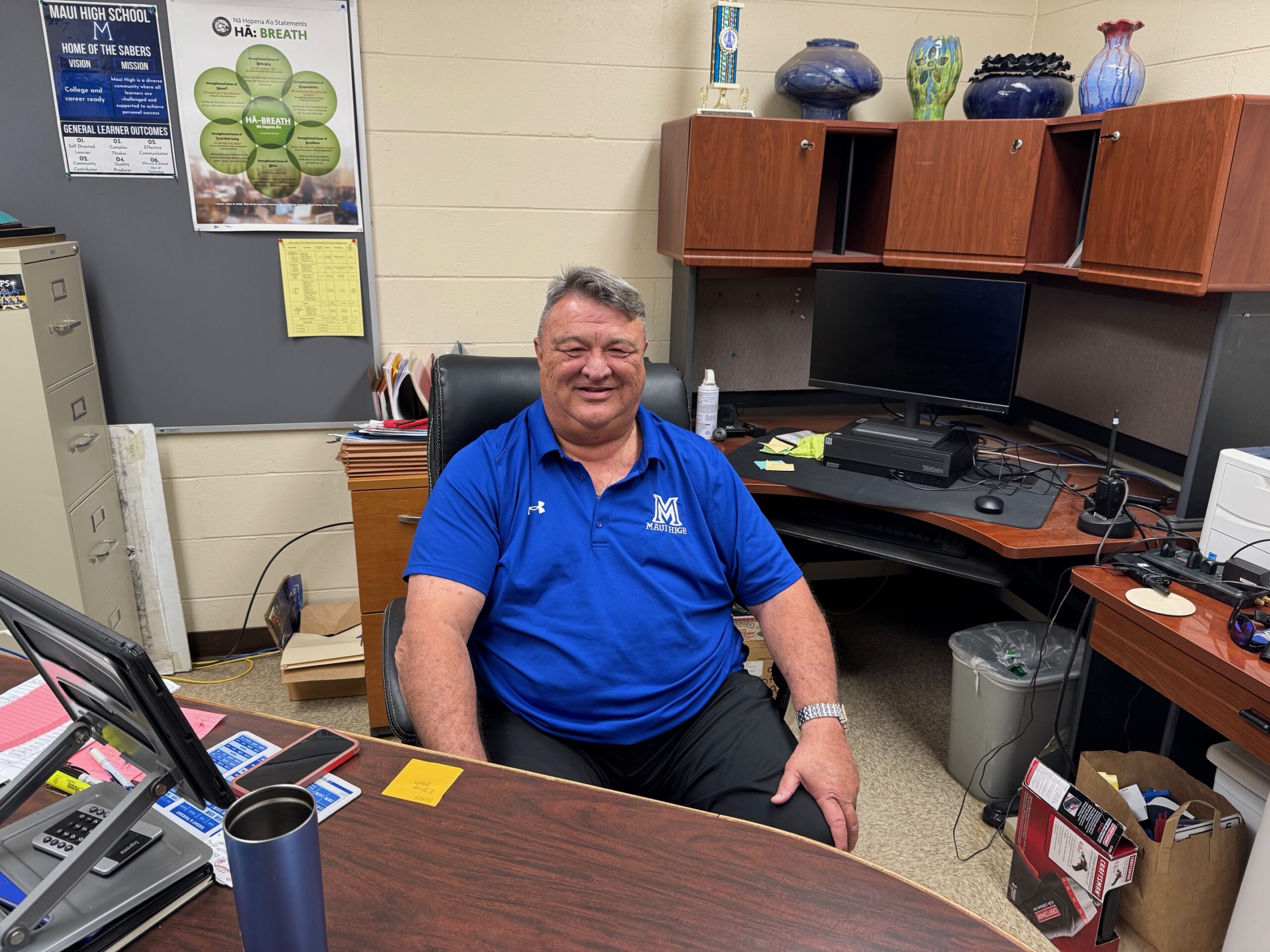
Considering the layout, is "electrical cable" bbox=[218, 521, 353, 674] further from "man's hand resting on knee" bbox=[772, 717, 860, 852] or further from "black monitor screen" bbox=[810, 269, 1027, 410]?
"man's hand resting on knee" bbox=[772, 717, 860, 852]

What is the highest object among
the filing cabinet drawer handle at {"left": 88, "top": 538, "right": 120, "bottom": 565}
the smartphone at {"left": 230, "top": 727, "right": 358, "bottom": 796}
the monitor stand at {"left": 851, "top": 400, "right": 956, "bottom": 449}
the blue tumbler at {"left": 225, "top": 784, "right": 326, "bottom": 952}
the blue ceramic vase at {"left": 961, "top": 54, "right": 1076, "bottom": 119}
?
the blue ceramic vase at {"left": 961, "top": 54, "right": 1076, "bottom": 119}

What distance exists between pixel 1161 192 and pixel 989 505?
2.46 ft

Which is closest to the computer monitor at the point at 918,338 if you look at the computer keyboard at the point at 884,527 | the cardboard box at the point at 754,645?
the computer keyboard at the point at 884,527

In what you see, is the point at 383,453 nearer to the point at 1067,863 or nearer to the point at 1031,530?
the point at 1031,530

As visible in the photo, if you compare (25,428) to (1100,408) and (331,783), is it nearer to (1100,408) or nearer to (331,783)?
(331,783)

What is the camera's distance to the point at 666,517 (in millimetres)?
1599

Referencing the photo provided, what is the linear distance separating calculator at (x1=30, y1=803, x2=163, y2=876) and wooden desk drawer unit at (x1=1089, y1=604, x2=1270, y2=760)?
5.18ft

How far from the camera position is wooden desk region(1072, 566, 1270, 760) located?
1.43 m

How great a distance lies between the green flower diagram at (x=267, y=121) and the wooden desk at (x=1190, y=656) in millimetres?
2233

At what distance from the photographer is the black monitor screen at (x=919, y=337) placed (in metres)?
2.20

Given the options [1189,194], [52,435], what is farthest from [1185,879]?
[52,435]

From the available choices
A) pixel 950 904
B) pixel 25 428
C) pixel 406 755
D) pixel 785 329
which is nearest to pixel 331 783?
pixel 406 755

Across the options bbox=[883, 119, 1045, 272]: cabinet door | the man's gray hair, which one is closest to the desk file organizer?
the man's gray hair

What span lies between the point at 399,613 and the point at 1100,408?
2066mm
